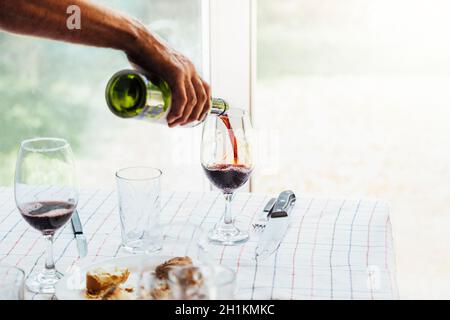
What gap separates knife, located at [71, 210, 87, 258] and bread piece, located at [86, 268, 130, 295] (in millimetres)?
168

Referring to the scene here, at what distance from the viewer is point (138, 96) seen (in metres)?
1.25

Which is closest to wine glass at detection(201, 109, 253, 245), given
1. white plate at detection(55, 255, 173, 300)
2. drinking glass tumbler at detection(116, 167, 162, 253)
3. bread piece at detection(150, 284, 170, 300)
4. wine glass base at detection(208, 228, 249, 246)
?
wine glass base at detection(208, 228, 249, 246)

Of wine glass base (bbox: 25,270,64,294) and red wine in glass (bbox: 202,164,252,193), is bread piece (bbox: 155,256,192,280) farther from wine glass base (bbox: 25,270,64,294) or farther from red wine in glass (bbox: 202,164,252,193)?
red wine in glass (bbox: 202,164,252,193)

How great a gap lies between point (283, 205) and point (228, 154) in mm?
150

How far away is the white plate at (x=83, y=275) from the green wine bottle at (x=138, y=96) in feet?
0.79

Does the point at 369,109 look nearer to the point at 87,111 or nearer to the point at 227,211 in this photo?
the point at 87,111

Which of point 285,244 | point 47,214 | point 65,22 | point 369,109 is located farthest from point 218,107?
point 369,109

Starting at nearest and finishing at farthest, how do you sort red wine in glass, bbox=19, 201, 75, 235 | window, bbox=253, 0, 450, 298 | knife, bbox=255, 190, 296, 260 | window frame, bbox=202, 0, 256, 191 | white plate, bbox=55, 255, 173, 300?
white plate, bbox=55, 255, 173, 300, red wine in glass, bbox=19, 201, 75, 235, knife, bbox=255, 190, 296, 260, window frame, bbox=202, 0, 256, 191, window, bbox=253, 0, 450, 298

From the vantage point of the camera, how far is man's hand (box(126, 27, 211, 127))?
4.17 feet

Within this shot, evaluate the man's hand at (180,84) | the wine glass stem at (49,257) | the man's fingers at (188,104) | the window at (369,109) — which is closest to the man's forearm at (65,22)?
the man's hand at (180,84)

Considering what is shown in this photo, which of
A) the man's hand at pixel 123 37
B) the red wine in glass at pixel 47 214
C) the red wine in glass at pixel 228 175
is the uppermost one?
the man's hand at pixel 123 37

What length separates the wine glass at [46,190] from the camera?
1.11 m

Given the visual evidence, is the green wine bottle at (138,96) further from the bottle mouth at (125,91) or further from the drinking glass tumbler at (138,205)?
the drinking glass tumbler at (138,205)
